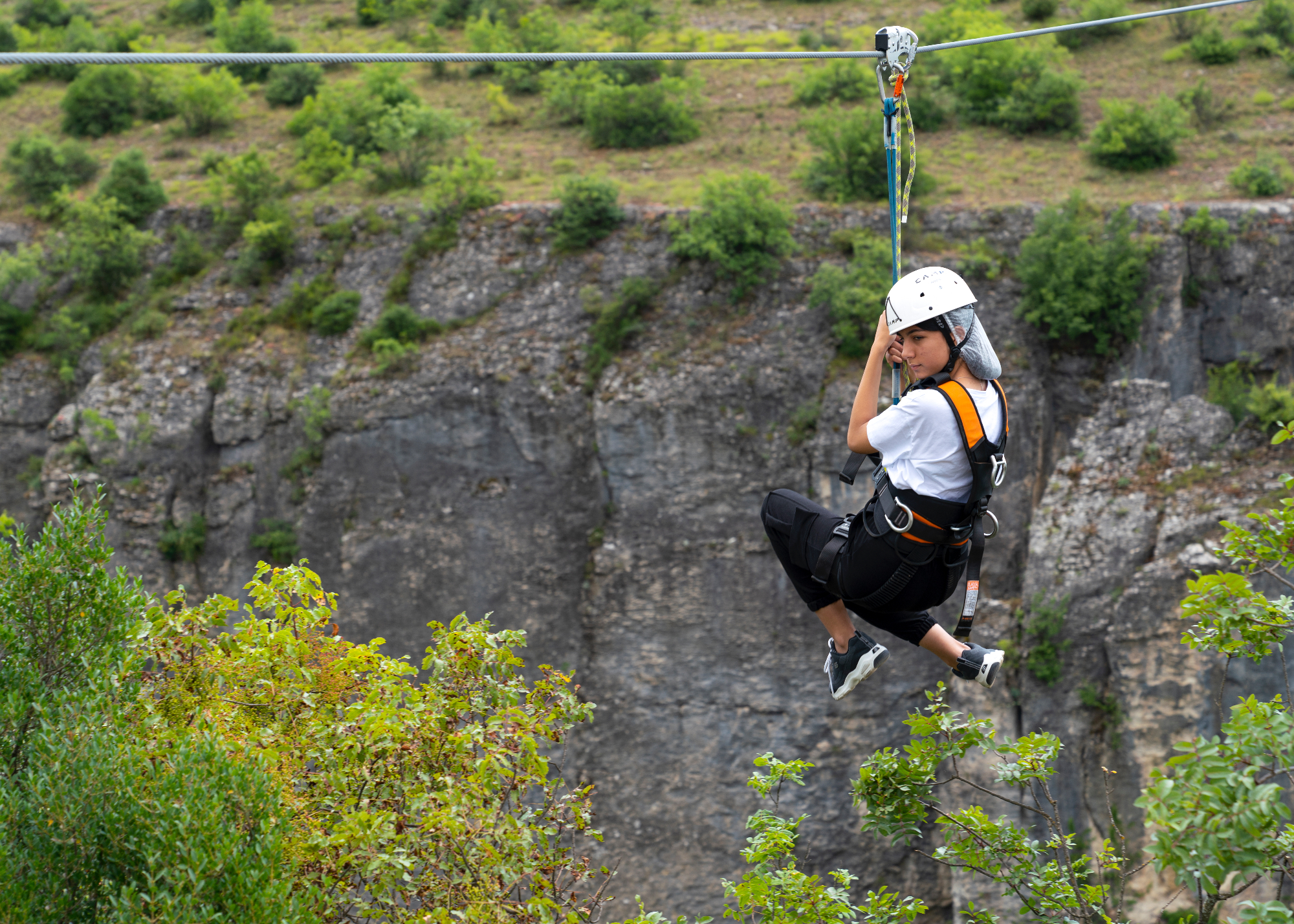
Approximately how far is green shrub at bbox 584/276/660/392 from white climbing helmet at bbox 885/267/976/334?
14.7 meters

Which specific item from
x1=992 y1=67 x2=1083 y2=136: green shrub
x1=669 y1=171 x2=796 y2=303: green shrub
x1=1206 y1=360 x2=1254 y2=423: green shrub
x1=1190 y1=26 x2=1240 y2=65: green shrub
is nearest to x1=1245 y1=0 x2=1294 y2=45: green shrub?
x1=1190 y1=26 x2=1240 y2=65: green shrub

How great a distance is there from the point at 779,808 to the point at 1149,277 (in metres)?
12.2

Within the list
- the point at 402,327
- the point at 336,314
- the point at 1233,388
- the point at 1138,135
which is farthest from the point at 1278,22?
the point at 336,314

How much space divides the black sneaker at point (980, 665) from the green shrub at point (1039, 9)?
26.3m

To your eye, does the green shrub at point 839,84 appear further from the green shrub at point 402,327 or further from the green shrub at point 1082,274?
the green shrub at point 402,327

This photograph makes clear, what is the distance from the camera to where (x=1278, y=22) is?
25188 millimetres

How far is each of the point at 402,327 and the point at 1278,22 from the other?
22.7m

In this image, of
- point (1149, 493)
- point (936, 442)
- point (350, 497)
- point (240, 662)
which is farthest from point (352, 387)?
point (936, 442)

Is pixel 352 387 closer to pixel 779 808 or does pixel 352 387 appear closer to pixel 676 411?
pixel 676 411

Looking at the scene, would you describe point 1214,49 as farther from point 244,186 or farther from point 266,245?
point 244,186

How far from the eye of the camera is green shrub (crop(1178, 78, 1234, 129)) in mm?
22859

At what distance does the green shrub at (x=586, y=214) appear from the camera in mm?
21125

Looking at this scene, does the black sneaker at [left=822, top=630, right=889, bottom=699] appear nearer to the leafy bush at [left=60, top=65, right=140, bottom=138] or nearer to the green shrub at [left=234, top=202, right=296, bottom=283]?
the green shrub at [left=234, top=202, right=296, bottom=283]

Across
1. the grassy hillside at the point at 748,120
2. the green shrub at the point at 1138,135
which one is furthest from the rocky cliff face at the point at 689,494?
the green shrub at the point at 1138,135
